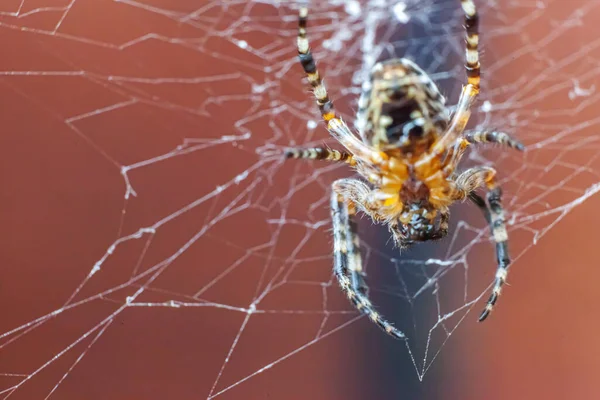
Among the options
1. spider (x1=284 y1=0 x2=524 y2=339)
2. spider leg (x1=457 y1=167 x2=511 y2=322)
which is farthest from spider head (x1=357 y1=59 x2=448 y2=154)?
spider leg (x1=457 y1=167 x2=511 y2=322)

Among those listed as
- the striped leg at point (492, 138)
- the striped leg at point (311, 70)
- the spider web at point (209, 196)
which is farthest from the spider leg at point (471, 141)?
the spider web at point (209, 196)

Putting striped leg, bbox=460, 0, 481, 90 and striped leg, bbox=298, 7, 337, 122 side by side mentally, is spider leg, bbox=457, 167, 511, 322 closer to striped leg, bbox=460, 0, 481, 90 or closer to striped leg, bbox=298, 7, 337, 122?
striped leg, bbox=460, 0, 481, 90

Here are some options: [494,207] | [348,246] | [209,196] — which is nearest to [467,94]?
[494,207]

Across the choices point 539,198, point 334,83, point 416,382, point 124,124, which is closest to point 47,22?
point 124,124

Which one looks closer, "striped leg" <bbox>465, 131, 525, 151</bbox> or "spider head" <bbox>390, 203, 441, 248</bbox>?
"striped leg" <bbox>465, 131, 525, 151</bbox>

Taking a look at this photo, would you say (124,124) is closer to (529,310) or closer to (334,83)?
→ (334,83)

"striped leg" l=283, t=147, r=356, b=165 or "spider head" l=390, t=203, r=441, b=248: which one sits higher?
"striped leg" l=283, t=147, r=356, b=165

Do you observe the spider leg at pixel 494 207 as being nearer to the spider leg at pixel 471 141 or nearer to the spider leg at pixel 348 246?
the spider leg at pixel 471 141
